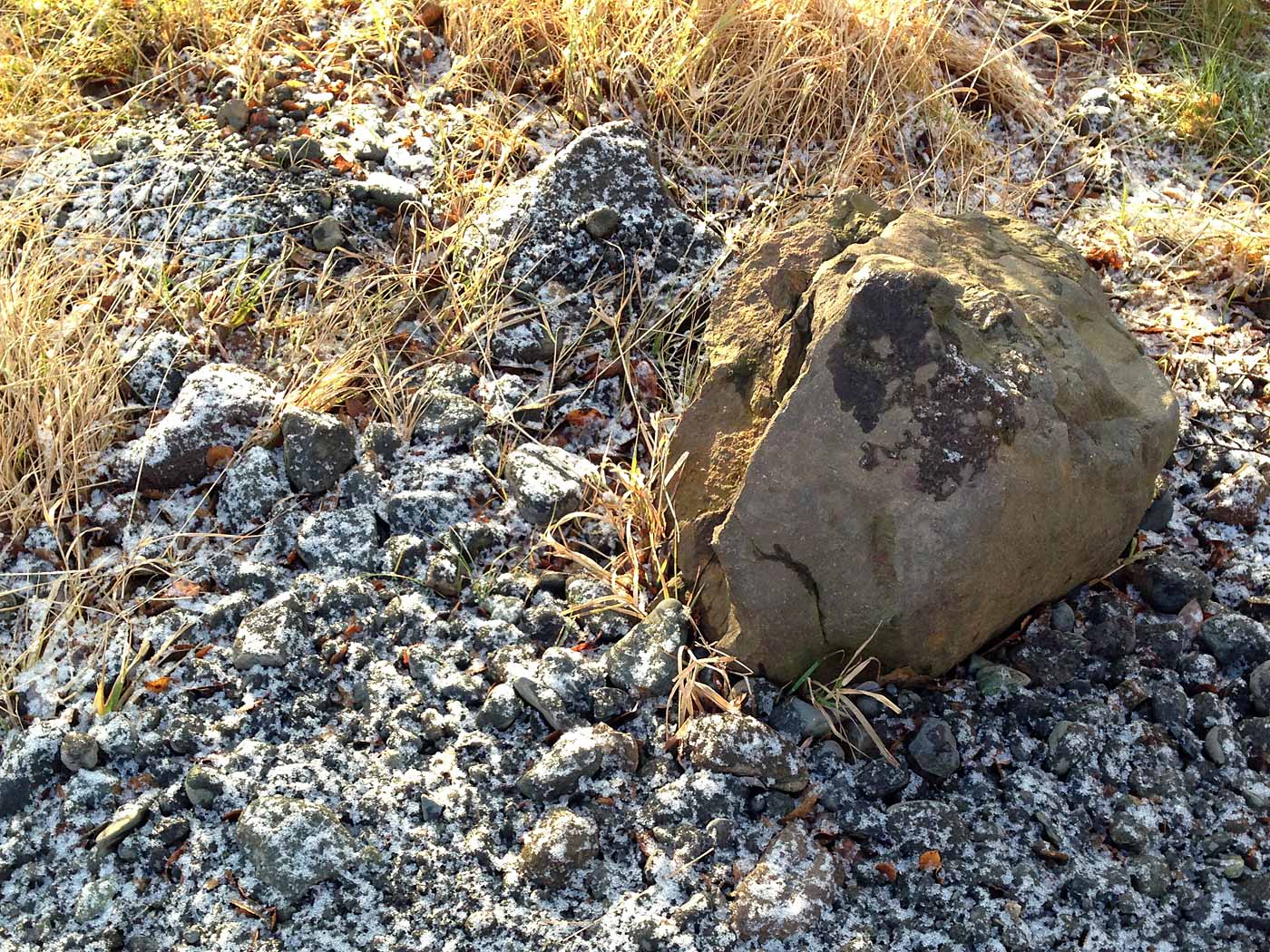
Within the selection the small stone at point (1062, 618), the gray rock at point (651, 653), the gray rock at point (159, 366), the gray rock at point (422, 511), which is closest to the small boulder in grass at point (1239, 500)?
the small stone at point (1062, 618)

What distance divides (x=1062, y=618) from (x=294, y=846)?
4.57 ft

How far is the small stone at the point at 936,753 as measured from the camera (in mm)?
1860

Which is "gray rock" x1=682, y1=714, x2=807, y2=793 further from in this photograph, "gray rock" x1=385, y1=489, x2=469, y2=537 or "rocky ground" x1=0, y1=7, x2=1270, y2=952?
"gray rock" x1=385, y1=489, x2=469, y2=537

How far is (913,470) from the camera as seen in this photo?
180 centimetres

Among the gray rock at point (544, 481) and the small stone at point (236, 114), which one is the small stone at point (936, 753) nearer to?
the gray rock at point (544, 481)

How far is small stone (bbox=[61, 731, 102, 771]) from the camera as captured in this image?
6.15 ft

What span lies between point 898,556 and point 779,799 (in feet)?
1.46

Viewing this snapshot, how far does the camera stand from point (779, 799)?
1.83 meters

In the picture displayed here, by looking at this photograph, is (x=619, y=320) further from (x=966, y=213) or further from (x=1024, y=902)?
(x=1024, y=902)

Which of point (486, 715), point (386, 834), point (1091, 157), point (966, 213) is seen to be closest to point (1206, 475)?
point (966, 213)

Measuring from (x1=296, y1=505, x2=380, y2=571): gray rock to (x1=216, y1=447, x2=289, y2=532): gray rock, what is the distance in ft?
0.33

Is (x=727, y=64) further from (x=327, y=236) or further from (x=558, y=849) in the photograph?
(x=558, y=849)

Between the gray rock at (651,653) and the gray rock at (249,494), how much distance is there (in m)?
0.78

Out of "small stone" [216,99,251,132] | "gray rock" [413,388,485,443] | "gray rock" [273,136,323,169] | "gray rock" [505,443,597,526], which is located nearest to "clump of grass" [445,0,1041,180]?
"gray rock" [273,136,323,169]
